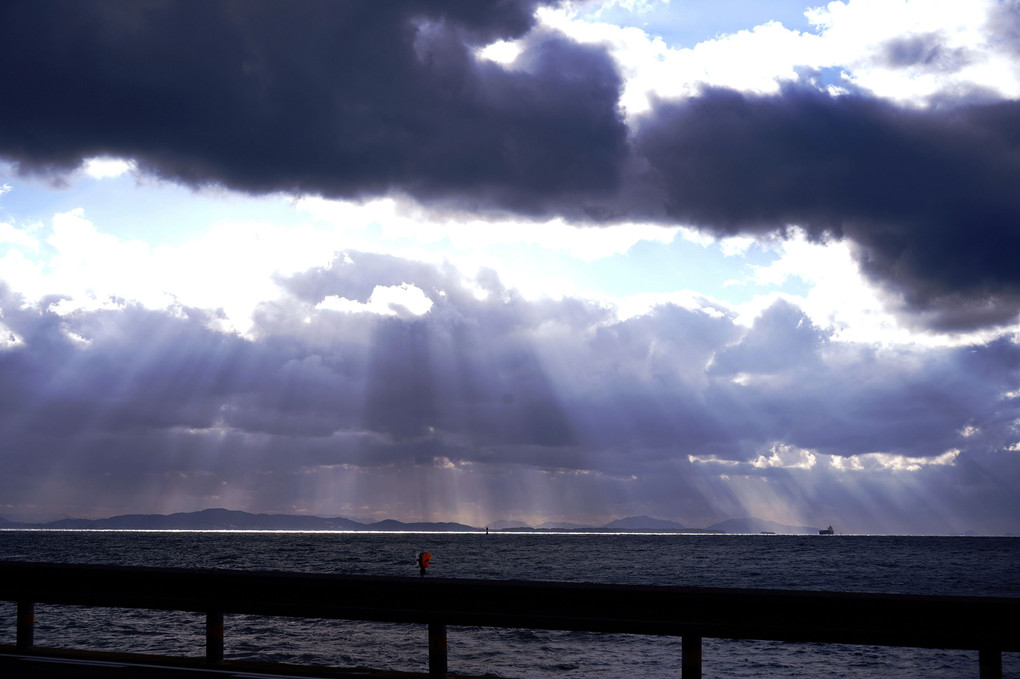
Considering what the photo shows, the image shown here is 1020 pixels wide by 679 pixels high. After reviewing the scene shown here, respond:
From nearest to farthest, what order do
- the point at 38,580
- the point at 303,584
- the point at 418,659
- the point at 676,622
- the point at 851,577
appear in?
the point at 676,622 < the point at 303,584 < the point at 38,580 < the point at 418,659 < the point at 851,577

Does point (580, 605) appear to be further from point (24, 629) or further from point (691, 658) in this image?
point (24, 629)

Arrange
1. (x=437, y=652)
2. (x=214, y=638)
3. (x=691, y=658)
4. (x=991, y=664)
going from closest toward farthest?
(x=991, y=664)
(x=691, y=658)
(x=437, y=652)
(x=214, y=638)

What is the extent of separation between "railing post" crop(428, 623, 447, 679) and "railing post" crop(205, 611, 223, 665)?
2.31 metres

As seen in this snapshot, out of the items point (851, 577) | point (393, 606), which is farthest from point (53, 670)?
point (851, 577)

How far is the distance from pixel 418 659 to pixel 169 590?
13.3 m

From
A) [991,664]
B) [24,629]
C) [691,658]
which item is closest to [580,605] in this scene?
[691,658]

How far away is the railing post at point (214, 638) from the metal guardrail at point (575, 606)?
11 mm

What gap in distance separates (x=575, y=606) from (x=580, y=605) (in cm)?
4

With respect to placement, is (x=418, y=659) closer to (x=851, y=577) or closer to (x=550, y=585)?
(x=550, y=585)

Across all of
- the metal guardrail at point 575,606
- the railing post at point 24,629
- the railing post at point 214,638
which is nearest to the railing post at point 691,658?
the metal guardrail at point 575,606

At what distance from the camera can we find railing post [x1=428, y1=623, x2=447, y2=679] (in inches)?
300

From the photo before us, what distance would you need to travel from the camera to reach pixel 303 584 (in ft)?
25.9

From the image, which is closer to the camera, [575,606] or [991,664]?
[991,664]

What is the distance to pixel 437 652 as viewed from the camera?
25.2 ft
